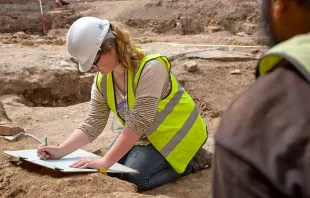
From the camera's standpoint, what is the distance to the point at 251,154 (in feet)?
2.93

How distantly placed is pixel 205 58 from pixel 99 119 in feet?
11.2

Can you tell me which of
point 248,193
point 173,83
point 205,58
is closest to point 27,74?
point 205,58

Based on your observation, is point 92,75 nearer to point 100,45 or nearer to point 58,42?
point 58,42

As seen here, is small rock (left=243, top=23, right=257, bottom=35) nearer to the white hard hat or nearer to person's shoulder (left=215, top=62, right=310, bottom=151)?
the white hard hat

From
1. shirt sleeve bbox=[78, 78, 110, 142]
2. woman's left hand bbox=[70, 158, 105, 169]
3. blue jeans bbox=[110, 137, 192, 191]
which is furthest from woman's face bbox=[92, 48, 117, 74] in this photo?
blue jeans bbox=[110, 137, 192, 191]

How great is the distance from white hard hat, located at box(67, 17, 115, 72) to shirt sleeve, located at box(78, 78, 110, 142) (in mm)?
452

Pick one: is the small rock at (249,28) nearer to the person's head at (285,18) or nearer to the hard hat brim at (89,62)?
the hard hat brim at (89,62)

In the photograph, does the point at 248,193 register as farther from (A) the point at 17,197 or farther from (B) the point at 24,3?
(B) the point at 24,3

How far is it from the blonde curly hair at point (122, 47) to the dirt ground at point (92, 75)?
77cm

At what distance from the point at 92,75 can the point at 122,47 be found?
3.64m

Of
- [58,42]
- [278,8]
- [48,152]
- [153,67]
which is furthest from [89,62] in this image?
[58,42]

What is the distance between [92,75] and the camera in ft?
23.3

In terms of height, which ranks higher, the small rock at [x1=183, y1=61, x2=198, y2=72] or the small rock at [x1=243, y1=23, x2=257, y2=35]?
the small rock at [x1=183, y1=61, x2=198, y2=72]

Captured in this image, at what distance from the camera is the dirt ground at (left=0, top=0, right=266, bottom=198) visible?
3.58 m
